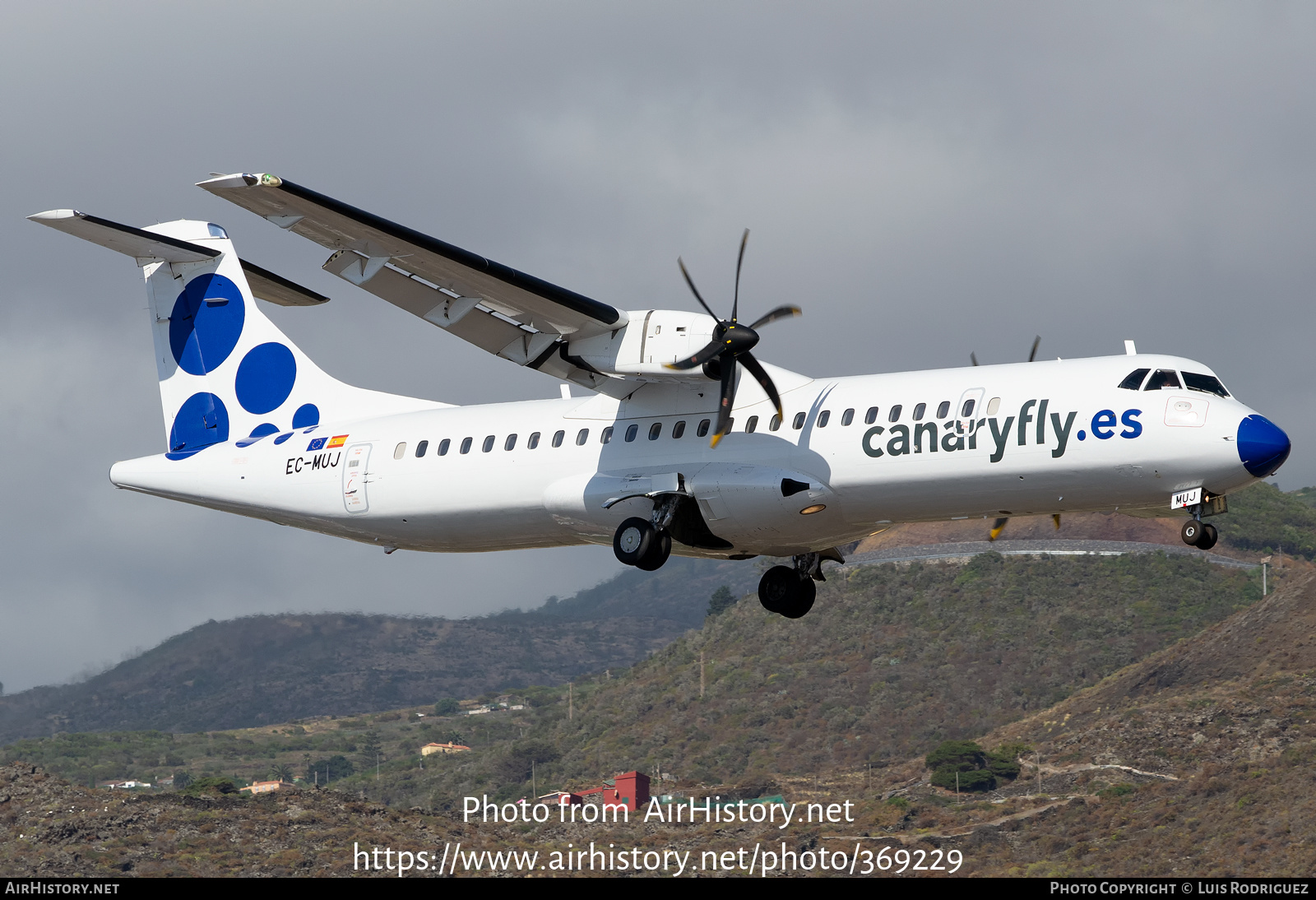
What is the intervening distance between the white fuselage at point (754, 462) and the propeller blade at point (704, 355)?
1.64ft

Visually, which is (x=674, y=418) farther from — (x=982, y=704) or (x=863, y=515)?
(x=982, y=704)

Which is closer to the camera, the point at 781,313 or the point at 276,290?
the point at 781,313

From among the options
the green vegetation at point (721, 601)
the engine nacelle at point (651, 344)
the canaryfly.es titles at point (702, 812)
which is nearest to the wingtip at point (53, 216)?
the engine nacelle at point (651, 344)

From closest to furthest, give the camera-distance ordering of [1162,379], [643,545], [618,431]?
[1162,379] < [643,545] < [618,431]

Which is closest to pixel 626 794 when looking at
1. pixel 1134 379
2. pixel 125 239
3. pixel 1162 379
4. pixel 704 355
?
pixel 125 239

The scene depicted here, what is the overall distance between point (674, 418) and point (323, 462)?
19.3ft

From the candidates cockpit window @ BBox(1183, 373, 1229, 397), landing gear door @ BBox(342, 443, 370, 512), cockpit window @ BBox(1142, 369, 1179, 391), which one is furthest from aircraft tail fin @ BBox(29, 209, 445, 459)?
cockpit window @ BBox(1183, 373, 1229, 397)

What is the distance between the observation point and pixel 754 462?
2016cm

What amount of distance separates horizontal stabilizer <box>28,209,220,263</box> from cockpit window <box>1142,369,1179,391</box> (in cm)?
1472

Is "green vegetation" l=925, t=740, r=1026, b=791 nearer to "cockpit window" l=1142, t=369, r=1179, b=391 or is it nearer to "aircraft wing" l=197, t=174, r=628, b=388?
"aircraft wing" l=197, t=174, r=628, b=388

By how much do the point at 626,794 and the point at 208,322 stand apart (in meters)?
40.6

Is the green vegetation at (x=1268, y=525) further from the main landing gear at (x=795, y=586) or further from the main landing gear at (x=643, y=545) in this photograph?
the main landing gear at (x=643, y=545)

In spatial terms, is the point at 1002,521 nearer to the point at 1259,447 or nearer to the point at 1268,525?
the point at 1259,447
